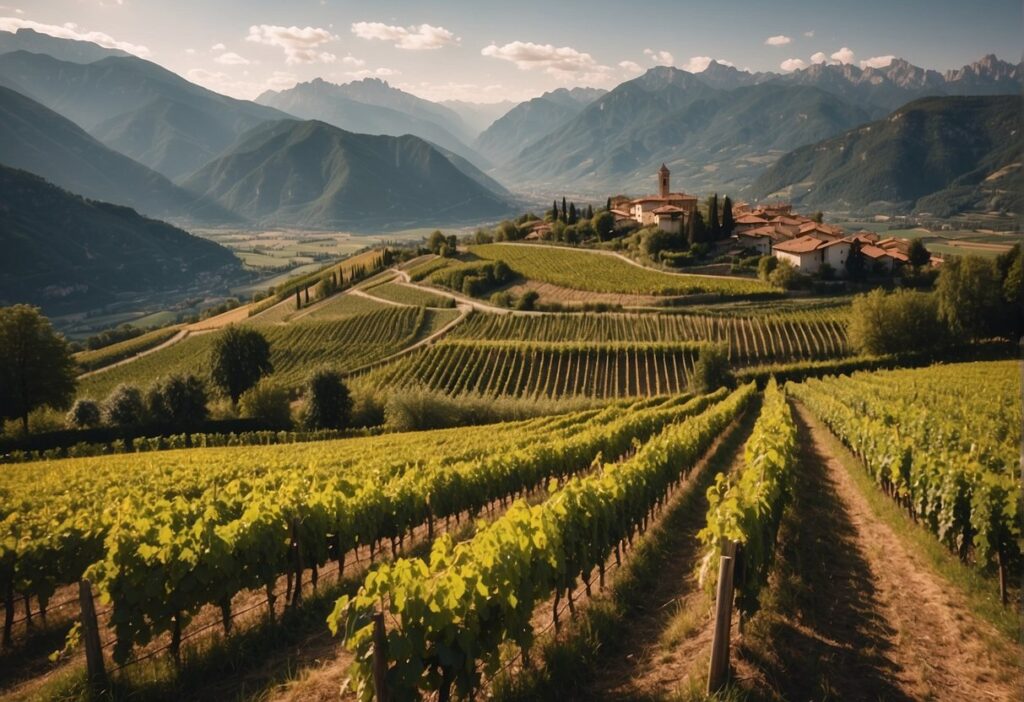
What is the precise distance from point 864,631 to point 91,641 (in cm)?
1138

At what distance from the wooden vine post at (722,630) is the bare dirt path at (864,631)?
61 centimetres

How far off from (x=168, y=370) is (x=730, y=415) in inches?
2821

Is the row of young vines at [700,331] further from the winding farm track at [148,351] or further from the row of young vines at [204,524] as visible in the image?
the winding farm track at [148,351]

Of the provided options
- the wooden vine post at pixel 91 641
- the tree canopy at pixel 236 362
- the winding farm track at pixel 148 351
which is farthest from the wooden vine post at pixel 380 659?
the winding farm track at pixel 148 351

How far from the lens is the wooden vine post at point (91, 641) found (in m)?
7.45

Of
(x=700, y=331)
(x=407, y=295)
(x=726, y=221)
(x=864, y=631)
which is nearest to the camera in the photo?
(x=864, y=631)

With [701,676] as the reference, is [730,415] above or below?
below

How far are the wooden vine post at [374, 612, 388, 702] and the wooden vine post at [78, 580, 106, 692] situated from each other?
14.1 feet

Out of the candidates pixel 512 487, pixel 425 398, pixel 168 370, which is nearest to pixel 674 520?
pixel 512 487

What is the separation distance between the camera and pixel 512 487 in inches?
671

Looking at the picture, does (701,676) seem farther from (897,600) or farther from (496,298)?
(496,298)

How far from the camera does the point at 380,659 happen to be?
19.9ft

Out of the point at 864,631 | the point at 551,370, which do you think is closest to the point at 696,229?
the point at 551,370

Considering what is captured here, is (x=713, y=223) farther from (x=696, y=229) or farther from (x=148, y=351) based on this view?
(x=148, y=351)
